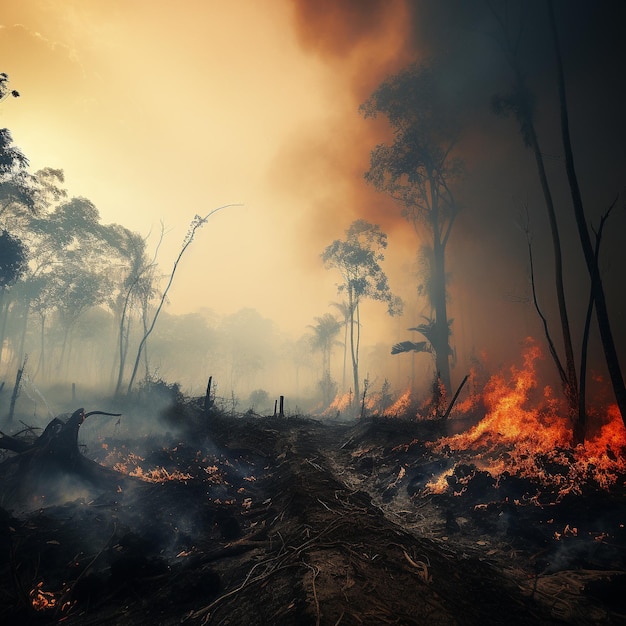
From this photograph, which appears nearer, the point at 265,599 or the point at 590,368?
the point at 265,599

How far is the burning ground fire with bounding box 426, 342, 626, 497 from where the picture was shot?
7.67 meters

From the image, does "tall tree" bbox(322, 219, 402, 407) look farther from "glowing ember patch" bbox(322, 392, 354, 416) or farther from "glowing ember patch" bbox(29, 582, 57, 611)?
"glowing ember patch" bbox(29, 582, 57, 611)

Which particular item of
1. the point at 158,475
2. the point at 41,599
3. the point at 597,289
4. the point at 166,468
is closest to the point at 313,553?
the point at 41,599

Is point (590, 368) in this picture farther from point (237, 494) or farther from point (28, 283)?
point (28, 283)

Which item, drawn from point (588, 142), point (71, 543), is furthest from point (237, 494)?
point (588, 142)

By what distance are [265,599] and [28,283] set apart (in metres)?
39.2

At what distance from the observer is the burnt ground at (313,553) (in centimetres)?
419

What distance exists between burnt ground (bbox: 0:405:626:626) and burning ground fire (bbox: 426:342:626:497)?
0.48 m

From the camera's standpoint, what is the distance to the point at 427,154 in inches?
822

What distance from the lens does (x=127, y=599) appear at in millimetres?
4855

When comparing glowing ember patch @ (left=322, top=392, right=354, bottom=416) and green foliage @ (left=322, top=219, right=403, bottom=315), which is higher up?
green foliage @ (left=322, top=219, right=403, bottom=315)

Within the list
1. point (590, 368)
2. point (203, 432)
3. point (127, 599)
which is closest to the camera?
point (127, 599)

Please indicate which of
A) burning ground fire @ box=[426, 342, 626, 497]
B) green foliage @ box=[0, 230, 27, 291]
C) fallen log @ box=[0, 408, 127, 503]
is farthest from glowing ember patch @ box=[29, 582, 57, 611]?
green foliage @ box=[0, 230, 27, 291]

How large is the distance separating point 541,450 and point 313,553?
306 inches
